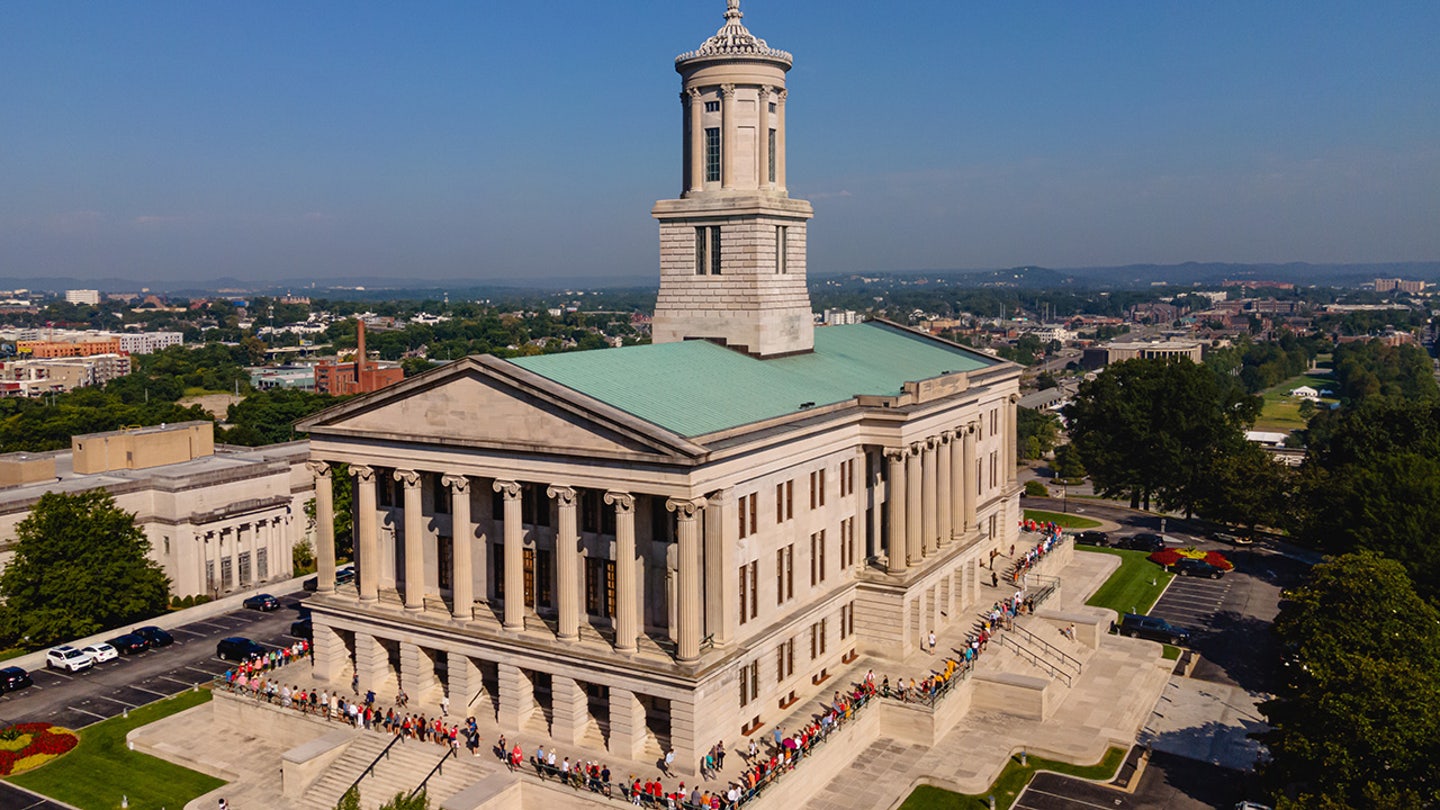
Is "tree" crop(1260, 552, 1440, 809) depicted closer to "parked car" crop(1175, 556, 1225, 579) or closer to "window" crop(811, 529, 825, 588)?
"window" crop(811, 529, 825, 588)

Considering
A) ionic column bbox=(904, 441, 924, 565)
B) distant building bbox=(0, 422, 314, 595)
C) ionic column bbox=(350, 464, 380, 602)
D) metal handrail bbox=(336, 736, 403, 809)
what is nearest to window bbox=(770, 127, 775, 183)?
ionic column bbox=(904, 441, 924, 565)

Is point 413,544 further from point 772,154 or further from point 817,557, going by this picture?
point 772,154

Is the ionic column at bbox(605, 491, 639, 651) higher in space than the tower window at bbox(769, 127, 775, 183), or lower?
lower

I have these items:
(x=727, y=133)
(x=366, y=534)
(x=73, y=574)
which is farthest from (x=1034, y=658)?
(x=73, y=574)

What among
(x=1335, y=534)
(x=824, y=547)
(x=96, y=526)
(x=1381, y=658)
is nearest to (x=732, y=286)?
(x=824, y=547)

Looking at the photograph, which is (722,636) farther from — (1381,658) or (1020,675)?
(1381,658)

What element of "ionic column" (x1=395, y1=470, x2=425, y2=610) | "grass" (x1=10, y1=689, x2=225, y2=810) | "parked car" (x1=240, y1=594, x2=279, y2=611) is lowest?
"grass" (x1=10, y1=689, x2=225, y2=810)
